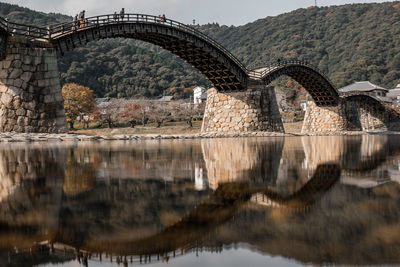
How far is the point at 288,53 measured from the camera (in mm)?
133250

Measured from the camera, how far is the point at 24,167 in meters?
7.84

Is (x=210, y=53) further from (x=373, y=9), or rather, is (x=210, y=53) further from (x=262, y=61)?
(x=373, y=9)

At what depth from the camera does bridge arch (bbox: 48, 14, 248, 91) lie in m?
23.9

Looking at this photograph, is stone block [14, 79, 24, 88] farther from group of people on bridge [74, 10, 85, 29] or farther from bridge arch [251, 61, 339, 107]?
bridge arch [251, 61, 339, 107]

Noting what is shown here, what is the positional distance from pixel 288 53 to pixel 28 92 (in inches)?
4880

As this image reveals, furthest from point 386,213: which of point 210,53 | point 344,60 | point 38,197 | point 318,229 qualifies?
point 344,60

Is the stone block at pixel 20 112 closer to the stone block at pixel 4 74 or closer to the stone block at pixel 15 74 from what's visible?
the stone block at pixel 15 74

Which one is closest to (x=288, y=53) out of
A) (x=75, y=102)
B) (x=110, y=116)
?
(x=110, y=116)

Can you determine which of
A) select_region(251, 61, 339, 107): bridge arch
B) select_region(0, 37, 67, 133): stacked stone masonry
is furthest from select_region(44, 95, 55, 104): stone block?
select_region(251, 61, 339, 107): bridge arch

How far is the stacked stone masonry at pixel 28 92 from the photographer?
66.1 feet

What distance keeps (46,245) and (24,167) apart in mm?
5698

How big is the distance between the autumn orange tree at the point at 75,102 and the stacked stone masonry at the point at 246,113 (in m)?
32.3

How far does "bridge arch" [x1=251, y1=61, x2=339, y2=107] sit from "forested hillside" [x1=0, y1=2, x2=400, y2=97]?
162 ft

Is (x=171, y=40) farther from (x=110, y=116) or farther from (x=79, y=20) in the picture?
(x=110, y=116)
